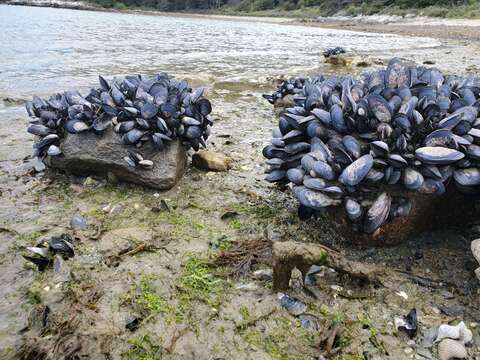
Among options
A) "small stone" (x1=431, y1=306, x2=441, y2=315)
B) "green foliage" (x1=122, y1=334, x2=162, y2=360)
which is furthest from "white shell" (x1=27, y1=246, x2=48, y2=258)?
"small stone" (x1=431, y1=306, x2=441, y2=315)

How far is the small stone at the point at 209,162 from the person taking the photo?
165 inches

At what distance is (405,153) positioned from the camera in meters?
2.64

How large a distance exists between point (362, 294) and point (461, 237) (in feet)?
3.34

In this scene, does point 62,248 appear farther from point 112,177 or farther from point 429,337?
point 429,337

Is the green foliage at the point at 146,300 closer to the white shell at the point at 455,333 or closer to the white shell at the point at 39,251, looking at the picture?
the white shell at the point at 39,251

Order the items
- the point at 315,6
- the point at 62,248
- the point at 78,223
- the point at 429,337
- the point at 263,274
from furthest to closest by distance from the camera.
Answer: the point at 315,6 < the point at 78,223 < the point at 62,248 < the point at 263,274 < the point at 429,337

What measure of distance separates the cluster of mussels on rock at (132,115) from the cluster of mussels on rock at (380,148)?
1.17 m

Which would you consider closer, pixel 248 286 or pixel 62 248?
pixel 248 286

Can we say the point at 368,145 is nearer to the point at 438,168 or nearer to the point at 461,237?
the point at 438,168

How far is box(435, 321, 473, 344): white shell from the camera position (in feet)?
6.68

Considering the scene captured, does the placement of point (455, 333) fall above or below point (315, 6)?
above

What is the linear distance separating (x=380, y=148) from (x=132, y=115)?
2221 mm

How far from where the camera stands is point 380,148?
103 inches

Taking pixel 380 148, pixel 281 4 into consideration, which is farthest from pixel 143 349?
pixel 281 4
